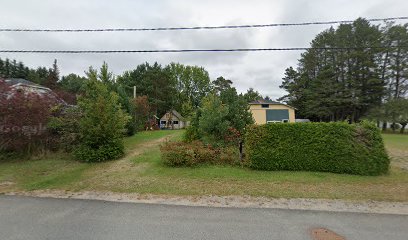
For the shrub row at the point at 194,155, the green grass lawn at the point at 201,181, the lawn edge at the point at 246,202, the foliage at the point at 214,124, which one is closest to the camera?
the lawn edge at the point at 246,202

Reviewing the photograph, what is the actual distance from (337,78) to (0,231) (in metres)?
45.6

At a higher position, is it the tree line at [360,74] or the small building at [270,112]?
the tree line at [360,74]

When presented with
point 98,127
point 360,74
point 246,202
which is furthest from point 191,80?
point 246,202

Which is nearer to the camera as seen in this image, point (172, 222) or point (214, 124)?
point (172, 222)

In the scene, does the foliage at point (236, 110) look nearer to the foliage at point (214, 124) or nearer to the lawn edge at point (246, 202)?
the foliage at point (214, 124)

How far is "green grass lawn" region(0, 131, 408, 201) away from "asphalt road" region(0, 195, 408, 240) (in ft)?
3.68

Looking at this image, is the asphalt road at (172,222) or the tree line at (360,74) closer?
the asphalt road at (172,222)

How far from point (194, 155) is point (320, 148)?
4.42m

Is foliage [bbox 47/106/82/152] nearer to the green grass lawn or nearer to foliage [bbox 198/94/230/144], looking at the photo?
the green grass lawn

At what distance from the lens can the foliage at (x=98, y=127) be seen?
960 centimetres

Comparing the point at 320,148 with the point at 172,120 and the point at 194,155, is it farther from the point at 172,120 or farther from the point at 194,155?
the point at 172,120

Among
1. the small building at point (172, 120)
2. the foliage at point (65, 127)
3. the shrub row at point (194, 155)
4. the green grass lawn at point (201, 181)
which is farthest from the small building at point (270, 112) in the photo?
the foliage at point (65, 127)

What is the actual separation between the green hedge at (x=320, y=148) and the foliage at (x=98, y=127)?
19.2ft

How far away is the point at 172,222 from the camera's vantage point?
410 centimetres
